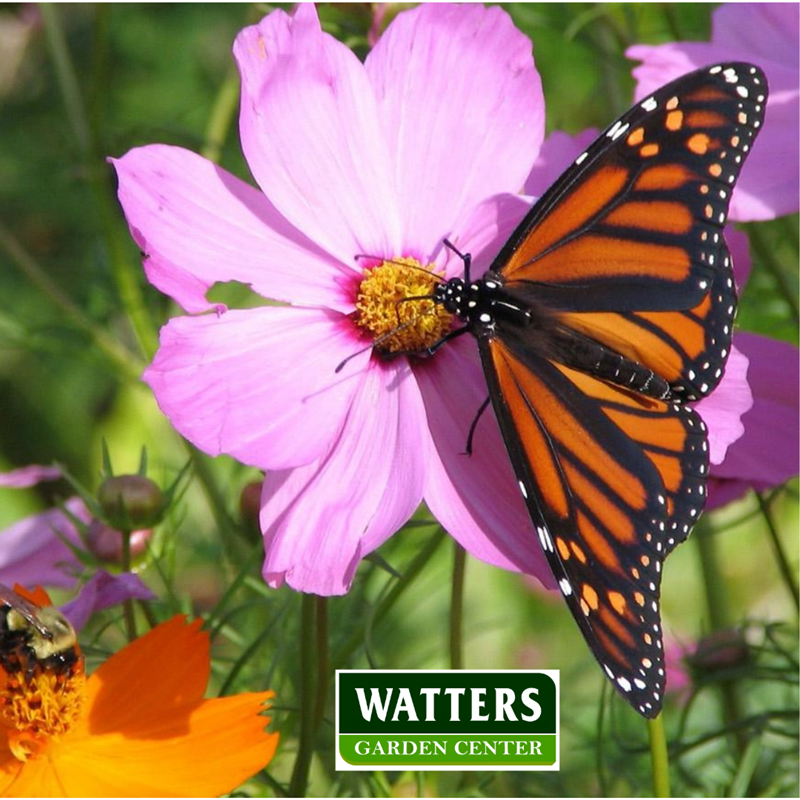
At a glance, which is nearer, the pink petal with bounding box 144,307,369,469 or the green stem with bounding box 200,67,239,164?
the pink petal with bounding box 144,307,369,469

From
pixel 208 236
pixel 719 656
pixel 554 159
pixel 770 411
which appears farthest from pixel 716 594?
pixel 208 236

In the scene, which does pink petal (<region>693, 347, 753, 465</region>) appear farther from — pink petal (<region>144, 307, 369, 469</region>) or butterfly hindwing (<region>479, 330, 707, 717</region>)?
pink petal (<region>144, 307, 369, 469</region>)

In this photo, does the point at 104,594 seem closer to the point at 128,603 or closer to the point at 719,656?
the point at 128,603

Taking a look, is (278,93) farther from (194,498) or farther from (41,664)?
(194,498)

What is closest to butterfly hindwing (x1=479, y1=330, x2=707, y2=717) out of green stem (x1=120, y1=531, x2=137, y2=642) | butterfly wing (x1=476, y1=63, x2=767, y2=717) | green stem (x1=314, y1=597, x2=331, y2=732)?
butterfly wing (x1=476, y1=63, x2=767, y2=717)

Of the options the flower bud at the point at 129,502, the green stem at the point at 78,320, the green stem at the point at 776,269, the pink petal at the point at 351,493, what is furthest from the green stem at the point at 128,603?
the green stem at the point at 776,269

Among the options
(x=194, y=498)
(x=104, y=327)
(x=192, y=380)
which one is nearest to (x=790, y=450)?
(x=192, y=380)

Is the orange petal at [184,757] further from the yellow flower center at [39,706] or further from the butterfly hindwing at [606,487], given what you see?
the butterfly hindwing at [606,487]
